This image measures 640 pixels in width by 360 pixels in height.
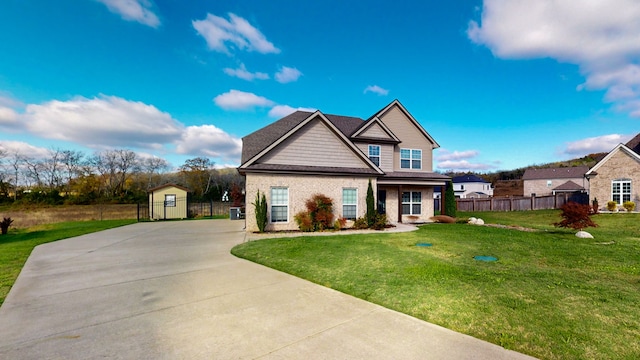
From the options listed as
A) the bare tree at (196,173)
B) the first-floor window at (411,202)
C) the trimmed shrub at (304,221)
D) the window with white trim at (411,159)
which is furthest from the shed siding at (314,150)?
the bare tree at (196,173)

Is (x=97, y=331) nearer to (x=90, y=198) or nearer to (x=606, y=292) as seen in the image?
(x=606, y=292)

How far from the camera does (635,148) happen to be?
1032 inches

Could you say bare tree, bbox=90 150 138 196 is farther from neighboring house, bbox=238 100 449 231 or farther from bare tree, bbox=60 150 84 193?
neighboring house, bbox=238 100 449 231

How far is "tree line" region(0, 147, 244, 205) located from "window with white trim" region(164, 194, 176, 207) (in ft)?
21.8

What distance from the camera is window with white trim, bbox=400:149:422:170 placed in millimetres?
19203

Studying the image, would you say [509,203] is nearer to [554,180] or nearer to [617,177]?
[617,177]

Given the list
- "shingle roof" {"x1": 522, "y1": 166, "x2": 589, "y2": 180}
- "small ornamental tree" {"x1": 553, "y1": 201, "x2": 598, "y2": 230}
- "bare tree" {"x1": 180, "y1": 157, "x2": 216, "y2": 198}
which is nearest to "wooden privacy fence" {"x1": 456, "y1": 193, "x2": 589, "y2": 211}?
"small ornamental tree" {"x1": 553, "y1": 201, "x2": 598, "y2": 230}

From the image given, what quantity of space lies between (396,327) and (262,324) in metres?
1.89

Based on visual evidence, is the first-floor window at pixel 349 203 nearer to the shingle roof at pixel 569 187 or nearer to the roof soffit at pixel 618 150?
the roof soffit at pixel 618 150

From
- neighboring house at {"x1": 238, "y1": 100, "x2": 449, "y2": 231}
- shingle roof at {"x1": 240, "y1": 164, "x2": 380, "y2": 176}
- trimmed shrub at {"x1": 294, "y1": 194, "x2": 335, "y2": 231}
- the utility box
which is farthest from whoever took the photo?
the utility box

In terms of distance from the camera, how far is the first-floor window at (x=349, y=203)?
1546 centimetres

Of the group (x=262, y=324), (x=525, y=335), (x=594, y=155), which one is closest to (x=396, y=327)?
(x=525, y=335)

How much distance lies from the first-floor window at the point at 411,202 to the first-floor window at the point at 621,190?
19.3 meters

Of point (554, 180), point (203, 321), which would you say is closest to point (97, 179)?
point (203, 321)
